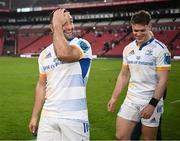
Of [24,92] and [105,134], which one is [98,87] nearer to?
[24,92]

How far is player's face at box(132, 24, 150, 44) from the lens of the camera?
16.1 feet

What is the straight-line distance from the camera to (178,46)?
43094 millimetres

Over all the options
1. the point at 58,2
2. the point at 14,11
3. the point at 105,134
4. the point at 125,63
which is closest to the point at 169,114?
the point at 105,134

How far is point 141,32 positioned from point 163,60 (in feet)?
1.55

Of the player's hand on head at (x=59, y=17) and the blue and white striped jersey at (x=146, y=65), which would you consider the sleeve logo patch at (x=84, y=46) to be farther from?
the blue and white striped jersey at (x=146, y=65)

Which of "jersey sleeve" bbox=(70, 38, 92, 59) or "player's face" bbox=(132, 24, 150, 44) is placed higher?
"player's face" bbox=(132, 24, 150, 44)

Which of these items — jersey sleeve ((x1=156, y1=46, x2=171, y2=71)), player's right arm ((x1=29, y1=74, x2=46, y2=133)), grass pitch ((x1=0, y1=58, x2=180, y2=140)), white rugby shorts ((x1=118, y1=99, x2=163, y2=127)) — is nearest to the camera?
player's right arm ((x1=29, y1=74, x2=46, y2=133))

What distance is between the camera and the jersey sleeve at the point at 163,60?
16.0 feet

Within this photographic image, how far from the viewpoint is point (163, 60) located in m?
4.89

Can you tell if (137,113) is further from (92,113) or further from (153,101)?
(92,113)

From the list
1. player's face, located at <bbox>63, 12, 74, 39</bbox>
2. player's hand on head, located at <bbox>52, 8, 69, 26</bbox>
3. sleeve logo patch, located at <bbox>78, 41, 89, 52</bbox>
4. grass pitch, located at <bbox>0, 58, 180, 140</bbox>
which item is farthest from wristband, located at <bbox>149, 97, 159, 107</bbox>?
grass pitch, located at <bbox>0, 58, 180, 140</bbox>

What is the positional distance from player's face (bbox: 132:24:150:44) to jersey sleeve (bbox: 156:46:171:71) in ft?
0.94

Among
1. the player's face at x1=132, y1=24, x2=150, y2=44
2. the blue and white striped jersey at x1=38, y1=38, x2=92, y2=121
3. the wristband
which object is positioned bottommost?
the wristband

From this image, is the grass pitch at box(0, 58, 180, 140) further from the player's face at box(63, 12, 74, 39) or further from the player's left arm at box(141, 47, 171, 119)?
the player's face at box(63, 12, 74, 39)
